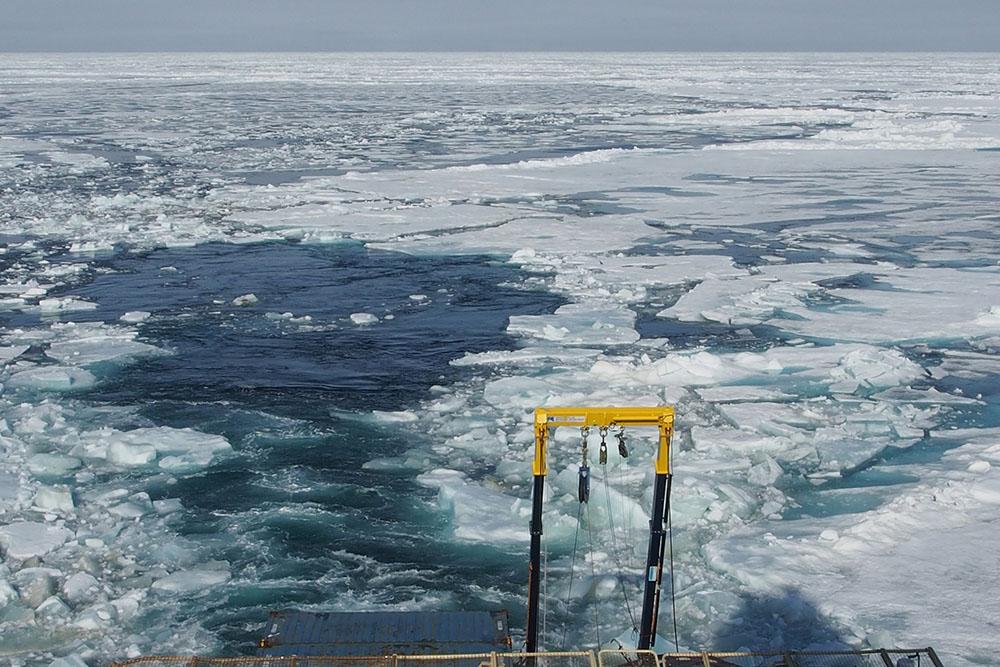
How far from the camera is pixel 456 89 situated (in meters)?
60.7

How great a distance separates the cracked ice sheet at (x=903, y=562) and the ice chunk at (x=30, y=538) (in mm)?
4779

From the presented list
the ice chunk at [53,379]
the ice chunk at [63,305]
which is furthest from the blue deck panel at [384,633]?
the ice chunk at [63,305]

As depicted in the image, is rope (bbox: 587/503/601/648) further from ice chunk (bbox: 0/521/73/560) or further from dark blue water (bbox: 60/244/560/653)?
ice chunk (bbox: 0/521/73/560)

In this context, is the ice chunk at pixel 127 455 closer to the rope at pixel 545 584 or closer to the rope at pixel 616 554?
the rope at pixel 545 584

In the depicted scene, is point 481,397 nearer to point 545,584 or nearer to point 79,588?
point 545,584

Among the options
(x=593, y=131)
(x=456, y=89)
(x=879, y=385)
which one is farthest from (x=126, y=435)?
(x=456, y=89)

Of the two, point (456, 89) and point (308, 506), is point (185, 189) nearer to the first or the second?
point (308, 506)

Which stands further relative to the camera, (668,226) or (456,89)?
(456,89)

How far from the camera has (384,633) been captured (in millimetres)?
6125

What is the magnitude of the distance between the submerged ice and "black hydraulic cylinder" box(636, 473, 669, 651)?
2.94 feet

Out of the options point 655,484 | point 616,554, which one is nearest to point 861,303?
point 616,554

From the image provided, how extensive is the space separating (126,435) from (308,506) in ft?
7.07

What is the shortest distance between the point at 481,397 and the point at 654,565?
489cm

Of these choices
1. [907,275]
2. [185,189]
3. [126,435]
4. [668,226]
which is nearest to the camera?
[126,435]
